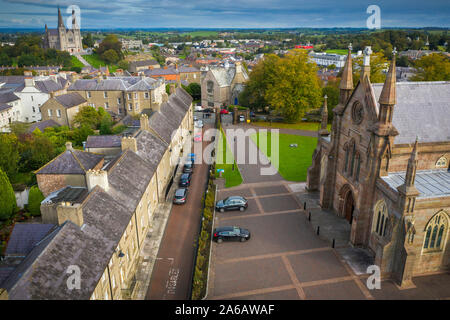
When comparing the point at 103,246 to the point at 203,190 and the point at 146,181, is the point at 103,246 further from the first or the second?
the point at 203,190

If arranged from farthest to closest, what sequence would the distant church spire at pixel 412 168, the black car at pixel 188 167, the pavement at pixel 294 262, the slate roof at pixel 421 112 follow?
the black car at pixel 188 167 < the slate roof at pixel 421 112 < the pavement at pixel 294 262 < the distant church spire at pixel 412 168

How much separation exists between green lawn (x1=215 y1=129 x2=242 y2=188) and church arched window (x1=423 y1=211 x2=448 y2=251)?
72.1 feet

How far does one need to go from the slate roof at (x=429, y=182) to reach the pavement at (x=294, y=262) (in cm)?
649

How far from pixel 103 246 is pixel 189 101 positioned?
162 ft

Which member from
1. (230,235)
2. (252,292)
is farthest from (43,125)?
(252,292)

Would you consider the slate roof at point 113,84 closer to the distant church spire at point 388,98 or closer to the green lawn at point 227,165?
the green lawn at point 227,165

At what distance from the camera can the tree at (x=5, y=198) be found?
1303 inches

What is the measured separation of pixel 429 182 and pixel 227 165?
89.1ft

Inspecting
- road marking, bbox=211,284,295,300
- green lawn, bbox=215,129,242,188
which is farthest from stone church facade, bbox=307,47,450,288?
green lawn, bbox=215,129,242,188

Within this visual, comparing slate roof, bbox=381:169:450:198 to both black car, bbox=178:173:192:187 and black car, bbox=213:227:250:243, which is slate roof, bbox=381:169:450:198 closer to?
black car, bbox=213:227:250:243

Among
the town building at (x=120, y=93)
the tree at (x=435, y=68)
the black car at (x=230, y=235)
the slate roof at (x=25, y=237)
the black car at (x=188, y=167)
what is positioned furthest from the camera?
the town building at (x=120, y=93)

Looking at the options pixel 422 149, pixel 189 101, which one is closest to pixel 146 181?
pixel 422 149

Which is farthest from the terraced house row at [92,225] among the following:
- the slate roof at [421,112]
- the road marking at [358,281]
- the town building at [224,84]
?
the town building at [224,84]

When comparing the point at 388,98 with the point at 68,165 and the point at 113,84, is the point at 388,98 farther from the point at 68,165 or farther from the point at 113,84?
the point at 113,84
